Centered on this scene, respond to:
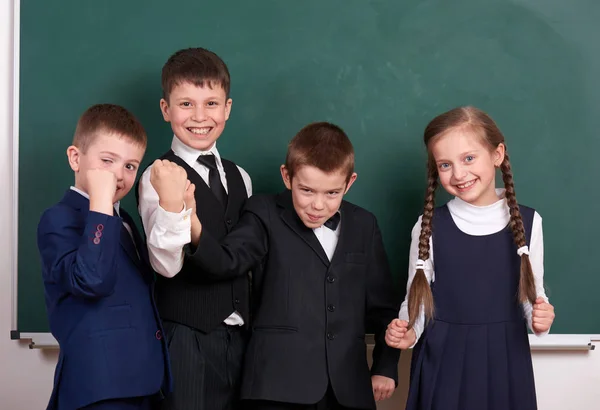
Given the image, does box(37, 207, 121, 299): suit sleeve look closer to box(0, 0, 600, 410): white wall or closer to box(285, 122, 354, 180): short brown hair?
box(285, 122, 354, 180): short brown hair

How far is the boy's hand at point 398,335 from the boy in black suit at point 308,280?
85 mm

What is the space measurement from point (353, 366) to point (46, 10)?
1.55 m

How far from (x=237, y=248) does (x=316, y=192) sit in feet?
0.85

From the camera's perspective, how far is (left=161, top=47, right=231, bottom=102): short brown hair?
6.20 ft

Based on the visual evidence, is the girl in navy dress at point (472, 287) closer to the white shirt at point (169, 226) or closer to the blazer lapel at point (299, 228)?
the blazer lapel at point (299, 228)

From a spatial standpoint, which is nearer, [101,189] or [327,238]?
[101,189]

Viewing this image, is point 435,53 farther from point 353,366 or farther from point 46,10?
point 46,10

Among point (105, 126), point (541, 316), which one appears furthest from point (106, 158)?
point (541, 316)

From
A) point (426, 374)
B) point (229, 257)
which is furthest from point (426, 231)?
point (229, 257)

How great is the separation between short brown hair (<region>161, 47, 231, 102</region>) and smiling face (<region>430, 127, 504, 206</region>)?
2.18ft

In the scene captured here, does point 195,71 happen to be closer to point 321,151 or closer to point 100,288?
point 321,151

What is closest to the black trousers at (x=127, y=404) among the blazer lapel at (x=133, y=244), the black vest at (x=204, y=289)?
the black vest at (x=204, y=289)

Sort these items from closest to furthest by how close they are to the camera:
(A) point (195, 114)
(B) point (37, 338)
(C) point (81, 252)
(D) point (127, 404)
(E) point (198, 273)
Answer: (C) point (81, 252) < (D) point (127, 404) < (E) point (198, 273) < (A) point (195, 114) < (B) point (37, 338)

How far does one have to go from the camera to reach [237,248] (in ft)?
5.76
